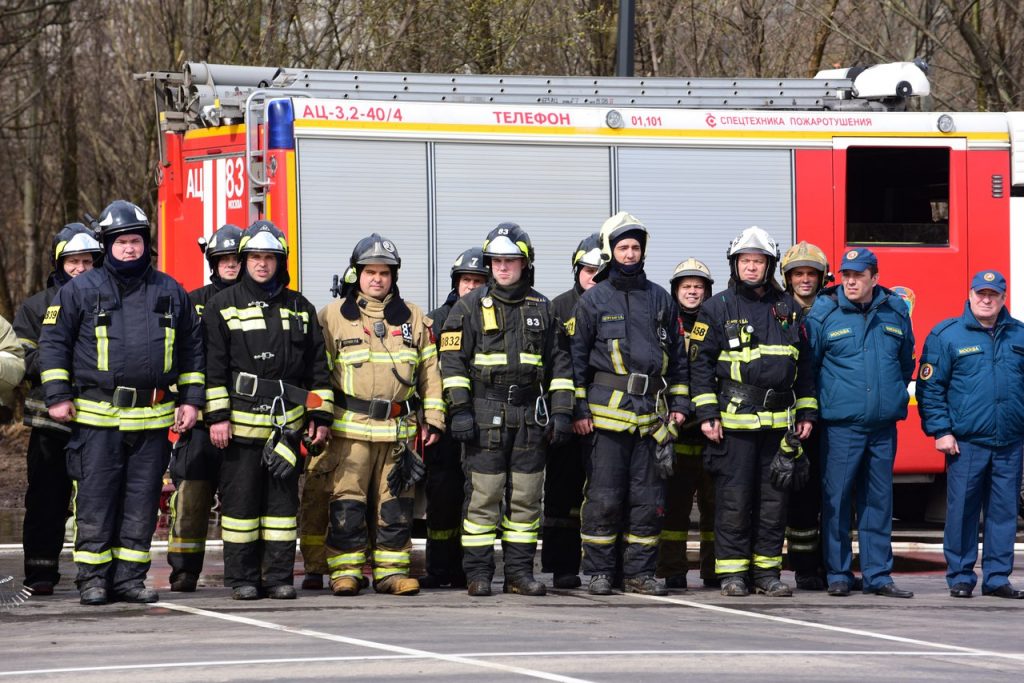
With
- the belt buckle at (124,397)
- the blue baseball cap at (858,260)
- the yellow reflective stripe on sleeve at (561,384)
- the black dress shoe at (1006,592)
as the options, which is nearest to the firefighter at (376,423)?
the yellow reflective stripe on sleeve at (561,384)

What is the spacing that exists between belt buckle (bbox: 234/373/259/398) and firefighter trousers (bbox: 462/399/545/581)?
1.21 m

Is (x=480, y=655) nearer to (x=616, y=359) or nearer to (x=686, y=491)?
(x=616, y=359)

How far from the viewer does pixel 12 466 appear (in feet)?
55.4

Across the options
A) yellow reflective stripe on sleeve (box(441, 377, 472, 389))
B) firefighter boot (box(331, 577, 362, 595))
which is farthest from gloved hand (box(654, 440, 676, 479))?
firefighter boot (box(331, 577, 362, 595))

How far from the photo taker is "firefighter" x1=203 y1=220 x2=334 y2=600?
902 centimetres

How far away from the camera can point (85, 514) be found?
877 centimetres

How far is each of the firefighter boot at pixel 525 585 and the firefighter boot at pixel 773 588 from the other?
123 centimetres

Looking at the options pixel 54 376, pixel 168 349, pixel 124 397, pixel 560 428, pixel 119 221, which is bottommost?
pixel 560 428

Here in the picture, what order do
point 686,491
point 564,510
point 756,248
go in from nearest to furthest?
1. point 756,248
2. point 564,510
3. point 686,491

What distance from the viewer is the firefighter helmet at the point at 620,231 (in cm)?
953

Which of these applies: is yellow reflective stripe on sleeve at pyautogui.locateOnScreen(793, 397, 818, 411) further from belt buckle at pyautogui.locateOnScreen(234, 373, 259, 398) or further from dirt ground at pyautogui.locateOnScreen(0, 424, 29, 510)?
dirt ground at pyautogui.locateOnScreen(0, 424, 29, 510)

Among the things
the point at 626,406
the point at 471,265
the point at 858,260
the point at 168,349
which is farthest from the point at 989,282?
the point at 168,349

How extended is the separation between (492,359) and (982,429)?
2.83m

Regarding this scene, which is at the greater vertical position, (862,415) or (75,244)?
(75,244)
